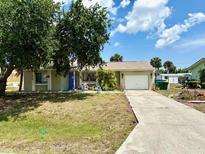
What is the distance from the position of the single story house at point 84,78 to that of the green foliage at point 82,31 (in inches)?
342

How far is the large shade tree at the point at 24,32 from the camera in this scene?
59.4ft

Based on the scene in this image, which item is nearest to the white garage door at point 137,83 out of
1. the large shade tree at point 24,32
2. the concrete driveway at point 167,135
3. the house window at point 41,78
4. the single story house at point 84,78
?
the single story house at point 84,78

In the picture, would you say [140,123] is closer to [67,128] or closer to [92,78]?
[67,128]

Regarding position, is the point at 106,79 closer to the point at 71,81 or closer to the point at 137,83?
the point at 71,81

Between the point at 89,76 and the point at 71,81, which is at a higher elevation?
the point at 89,76

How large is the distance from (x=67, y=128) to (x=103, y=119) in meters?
2.14

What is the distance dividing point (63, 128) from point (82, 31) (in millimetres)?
12528

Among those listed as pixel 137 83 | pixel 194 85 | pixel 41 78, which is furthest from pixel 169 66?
pixel 41 78

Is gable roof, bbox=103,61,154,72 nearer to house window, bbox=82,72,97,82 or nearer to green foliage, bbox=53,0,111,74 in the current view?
house window, bbox=82,72,97,82

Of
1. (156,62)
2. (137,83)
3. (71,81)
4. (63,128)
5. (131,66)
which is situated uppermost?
(156,62)

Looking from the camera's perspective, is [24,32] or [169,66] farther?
[169,66]

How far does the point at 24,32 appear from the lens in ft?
59.6

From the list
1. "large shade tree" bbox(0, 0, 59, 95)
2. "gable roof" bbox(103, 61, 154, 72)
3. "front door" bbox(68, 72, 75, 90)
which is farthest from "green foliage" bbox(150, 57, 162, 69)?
"large shade tree" bbox(0, 0, 59, 95)

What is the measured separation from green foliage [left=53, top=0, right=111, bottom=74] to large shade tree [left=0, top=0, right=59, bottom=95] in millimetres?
4345
